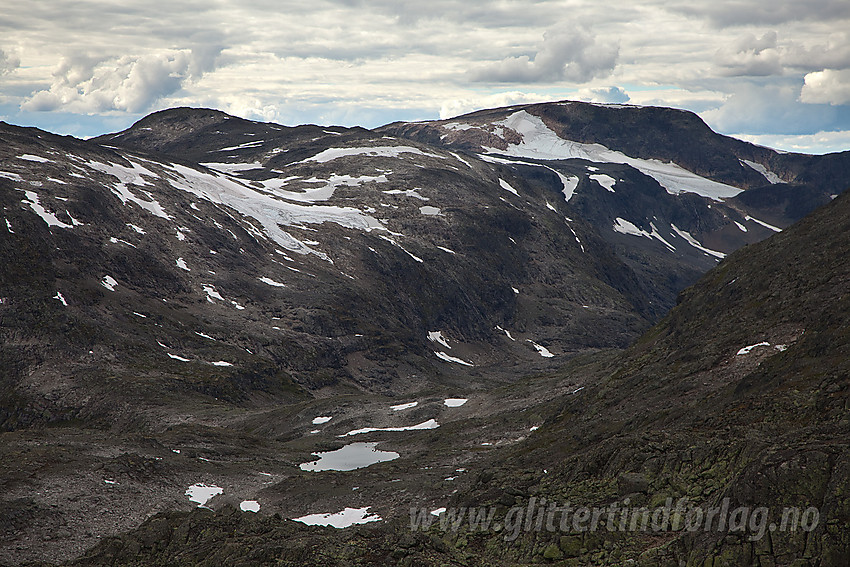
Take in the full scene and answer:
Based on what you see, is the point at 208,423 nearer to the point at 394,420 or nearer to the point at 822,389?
the point at 394,420

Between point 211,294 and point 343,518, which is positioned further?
point 211,294

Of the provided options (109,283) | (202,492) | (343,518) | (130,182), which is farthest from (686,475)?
(130,182)

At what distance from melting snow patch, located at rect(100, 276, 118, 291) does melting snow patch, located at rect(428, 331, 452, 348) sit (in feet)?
194

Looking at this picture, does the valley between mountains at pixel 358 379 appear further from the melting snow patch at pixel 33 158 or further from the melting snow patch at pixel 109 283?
the melting snow patch at pixel 33 158

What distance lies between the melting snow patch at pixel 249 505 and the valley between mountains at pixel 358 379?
0.85 ft

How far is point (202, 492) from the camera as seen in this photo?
136 feet

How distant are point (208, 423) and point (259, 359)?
89.9 ft

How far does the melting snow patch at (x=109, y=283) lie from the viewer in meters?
95.5

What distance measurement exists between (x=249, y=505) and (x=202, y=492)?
12.0 ft

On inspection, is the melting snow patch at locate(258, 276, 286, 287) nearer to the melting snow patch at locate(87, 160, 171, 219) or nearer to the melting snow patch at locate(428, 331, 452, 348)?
the melting snow patch at locate(87, 160, 171, 219)

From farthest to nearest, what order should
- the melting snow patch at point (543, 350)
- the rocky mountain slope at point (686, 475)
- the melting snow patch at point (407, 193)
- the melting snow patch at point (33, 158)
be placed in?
the melting snow patch at point (407, 193)
the melting snow patch at point (543, 350)
the melting snow patch at point (33, 158)
the rocky mountain slope at point (686, 475)

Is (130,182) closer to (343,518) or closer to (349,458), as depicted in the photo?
(349,458)

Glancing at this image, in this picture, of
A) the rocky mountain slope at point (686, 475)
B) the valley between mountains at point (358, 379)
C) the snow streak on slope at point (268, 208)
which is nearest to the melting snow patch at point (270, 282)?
the valley between mountains at point (358, 379)

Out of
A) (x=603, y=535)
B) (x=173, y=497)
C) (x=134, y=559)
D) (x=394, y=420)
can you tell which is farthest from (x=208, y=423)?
(x=603, y=535)
